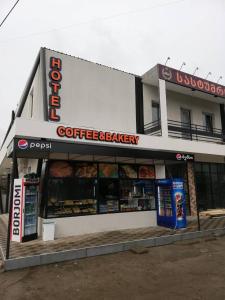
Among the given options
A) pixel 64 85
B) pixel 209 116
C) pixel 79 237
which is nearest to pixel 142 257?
pixel 79 237

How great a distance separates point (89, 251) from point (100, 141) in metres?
4.18

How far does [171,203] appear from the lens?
11.4 m

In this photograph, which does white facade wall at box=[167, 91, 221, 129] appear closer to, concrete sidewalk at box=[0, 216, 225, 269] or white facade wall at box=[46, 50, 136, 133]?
white facade wall at box=[46, 50, 136, 133]

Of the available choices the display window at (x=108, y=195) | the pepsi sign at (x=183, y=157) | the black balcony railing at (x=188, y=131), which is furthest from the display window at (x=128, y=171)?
the black balcony railing at (x=188, y=131)

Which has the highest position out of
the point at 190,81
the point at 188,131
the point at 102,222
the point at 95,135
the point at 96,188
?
the point at 190,81

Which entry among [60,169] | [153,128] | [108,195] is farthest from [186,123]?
[60,169]

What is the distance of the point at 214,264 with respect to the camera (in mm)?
6965

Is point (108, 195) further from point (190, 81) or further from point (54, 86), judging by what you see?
point (190, 81)

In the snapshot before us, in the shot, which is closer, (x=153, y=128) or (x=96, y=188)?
(x=96, y=188)

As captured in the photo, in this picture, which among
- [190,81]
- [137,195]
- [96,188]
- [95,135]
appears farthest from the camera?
[190,81]

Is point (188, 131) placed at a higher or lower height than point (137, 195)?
higher

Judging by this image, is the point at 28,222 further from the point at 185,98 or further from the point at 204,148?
the point at 185,98

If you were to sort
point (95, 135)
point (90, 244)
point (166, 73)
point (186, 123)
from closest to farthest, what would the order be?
1. point (90, 244)
2. point (95, 135)
3. point (166, 73)
4. point (186, 123)

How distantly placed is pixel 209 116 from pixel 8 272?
1600cm
